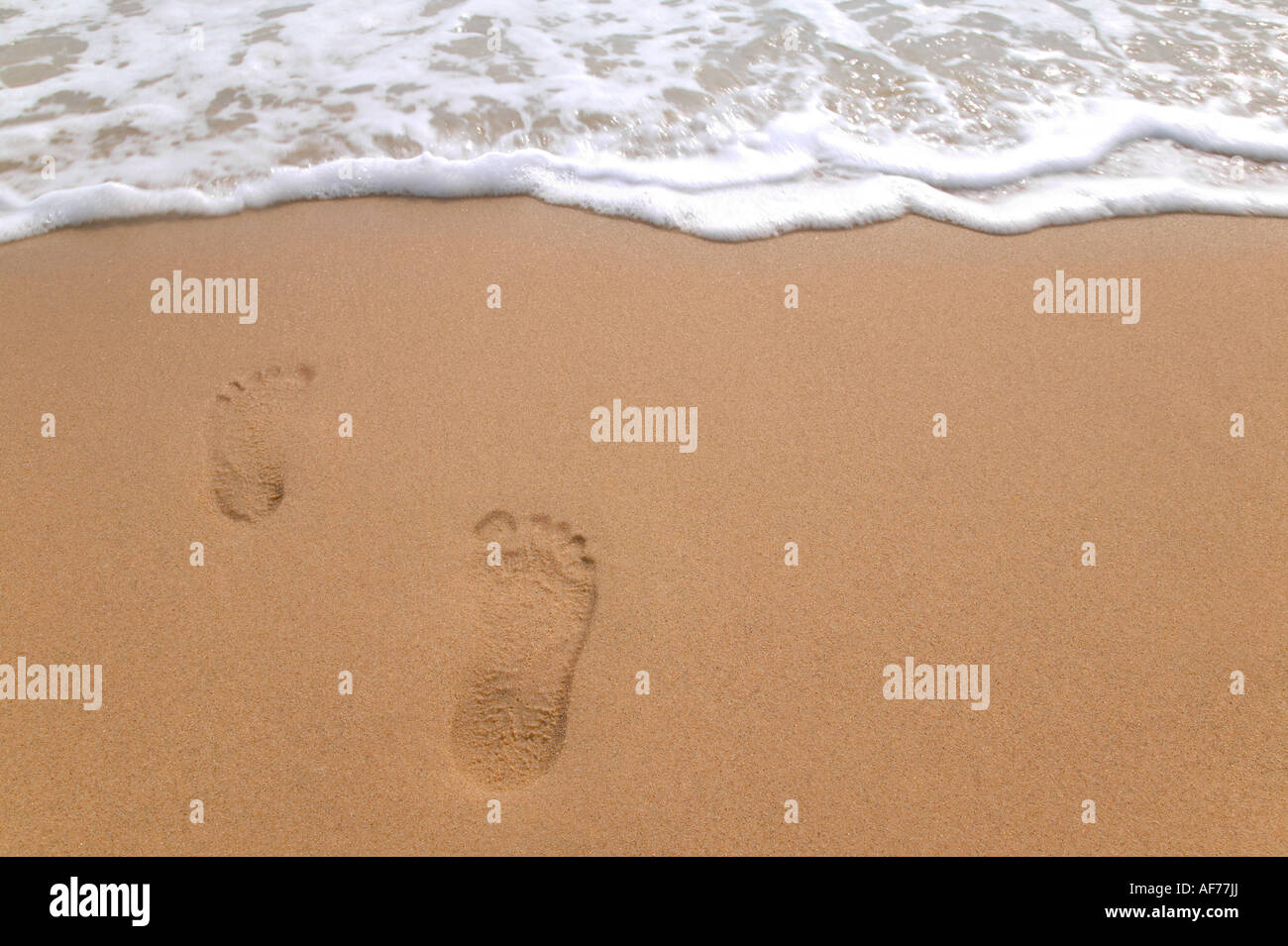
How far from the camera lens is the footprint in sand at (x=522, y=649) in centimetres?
191

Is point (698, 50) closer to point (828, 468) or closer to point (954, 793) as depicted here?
point (828, 468)

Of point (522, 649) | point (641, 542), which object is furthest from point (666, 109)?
point (522, 649)

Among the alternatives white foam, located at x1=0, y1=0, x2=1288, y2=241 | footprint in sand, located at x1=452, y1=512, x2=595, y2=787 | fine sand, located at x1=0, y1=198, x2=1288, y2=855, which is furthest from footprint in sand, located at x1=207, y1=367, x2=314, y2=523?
white foam, located at x1=0, y1=0, x2=1288, y2=241

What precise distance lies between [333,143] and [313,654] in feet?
7.82

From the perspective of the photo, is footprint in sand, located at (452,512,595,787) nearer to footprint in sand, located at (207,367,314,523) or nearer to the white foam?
footprint in sand, located at (207,367,314,523)

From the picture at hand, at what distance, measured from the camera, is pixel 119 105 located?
374 centimetres

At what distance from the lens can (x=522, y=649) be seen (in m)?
2.05

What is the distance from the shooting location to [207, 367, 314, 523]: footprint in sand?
2.32 m

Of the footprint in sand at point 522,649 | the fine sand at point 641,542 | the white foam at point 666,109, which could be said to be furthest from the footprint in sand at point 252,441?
the white foam at point 666,109

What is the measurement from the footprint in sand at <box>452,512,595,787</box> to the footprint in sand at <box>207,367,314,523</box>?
2.11ft

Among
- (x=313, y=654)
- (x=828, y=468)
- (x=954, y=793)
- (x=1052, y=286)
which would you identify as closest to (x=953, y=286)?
Result: (x=1052, y=286)

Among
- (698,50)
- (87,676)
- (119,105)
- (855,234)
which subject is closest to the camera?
(87,676)

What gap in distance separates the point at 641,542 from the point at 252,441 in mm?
1214

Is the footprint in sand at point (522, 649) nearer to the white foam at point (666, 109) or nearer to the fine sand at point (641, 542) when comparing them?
the fine sand at point (641, 542)
